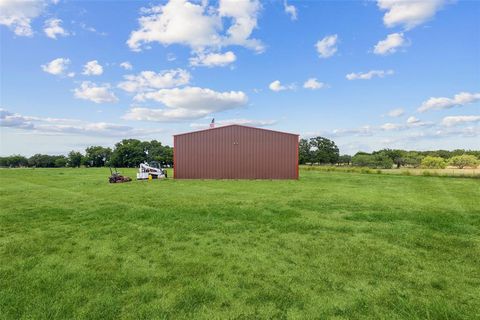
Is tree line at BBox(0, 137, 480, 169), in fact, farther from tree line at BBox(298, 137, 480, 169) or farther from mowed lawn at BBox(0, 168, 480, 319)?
mowed lawn at BBox(0, 168, 480, 319)

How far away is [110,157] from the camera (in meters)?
71.8

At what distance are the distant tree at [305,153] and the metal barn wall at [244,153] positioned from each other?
60.2m

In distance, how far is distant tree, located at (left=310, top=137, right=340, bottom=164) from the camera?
269 ft

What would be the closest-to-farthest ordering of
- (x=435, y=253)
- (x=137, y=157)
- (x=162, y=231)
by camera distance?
(x=435, y=253)
(x=162, y=231)
(x=137, y=157)

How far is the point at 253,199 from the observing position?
1147 centimetres

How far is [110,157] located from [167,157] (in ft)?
55.2

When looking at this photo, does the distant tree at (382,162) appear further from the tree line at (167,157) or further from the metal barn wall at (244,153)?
the metal barn wall at (244,153)

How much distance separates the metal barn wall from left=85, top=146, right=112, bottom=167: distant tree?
62.2 m

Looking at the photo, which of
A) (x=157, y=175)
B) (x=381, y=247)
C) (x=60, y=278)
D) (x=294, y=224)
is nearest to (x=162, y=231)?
(x=60, y=278)

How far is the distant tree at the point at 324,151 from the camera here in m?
81.9

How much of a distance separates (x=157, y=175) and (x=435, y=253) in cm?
2106

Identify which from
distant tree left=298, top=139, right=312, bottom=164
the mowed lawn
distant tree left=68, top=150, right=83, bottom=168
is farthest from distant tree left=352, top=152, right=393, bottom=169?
distant tree left=68, top=150, right=83, bottom=168

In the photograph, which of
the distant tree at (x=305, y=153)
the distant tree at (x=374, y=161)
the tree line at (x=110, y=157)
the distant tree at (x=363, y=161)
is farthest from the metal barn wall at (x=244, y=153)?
the distant tree at (x=305, y=153)

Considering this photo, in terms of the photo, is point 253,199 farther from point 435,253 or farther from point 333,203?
point 435,253
